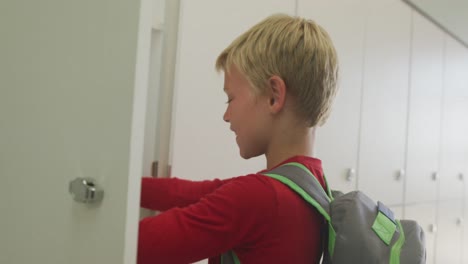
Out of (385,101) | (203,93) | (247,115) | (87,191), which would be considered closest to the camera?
(87,191)

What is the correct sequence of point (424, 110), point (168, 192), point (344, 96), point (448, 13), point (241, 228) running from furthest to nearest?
point (448, 13), point (424, 110), point (344, 96), point (168, 192), point (241, 228)

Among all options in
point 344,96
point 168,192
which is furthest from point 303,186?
point 344,96

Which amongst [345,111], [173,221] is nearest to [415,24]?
[345,111]

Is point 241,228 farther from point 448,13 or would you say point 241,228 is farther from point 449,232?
A: point 449,232

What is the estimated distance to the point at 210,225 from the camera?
457 mm

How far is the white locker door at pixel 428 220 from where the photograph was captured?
1813 millimetres

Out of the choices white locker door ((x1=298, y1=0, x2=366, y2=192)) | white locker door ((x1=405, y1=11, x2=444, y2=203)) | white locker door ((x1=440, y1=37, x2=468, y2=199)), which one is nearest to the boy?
white locker door ((x1=298, y1=0, x2=366, y2=192))

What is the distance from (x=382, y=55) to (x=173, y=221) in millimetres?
1324

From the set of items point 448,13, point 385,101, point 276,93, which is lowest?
point 276,93

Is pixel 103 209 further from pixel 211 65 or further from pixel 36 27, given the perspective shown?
pixel 211 65

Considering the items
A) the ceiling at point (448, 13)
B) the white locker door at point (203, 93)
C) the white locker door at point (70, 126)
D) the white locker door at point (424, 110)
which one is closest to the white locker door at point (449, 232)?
the white locker door at point (424, 110)

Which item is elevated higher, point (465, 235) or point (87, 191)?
point (87, 191)

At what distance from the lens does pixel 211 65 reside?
35.4 inches

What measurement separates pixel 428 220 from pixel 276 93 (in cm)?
171
